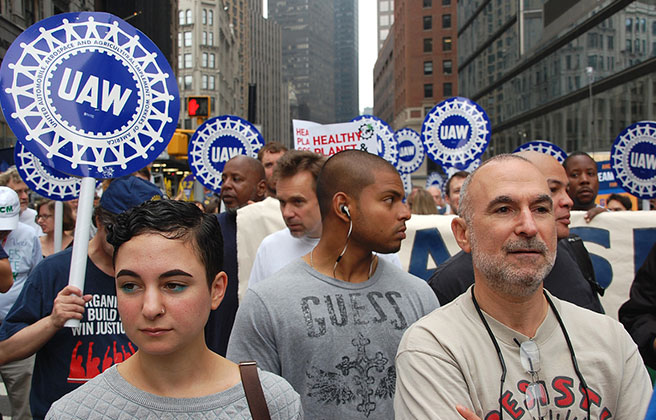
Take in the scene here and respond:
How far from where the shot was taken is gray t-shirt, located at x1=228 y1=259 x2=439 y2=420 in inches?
95.2

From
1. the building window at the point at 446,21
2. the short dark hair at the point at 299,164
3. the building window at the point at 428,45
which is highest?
the building window at the point at 446,21

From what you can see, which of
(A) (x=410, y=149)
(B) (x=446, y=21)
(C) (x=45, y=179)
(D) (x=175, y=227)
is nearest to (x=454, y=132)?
(C) (x=45, y=179)

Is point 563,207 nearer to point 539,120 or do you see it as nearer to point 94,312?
point 94,312

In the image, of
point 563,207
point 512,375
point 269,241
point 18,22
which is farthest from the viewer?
point 18,22

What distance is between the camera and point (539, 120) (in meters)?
41.9

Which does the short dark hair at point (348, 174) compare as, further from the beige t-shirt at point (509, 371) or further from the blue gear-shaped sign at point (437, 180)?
the blue gear-shaped sign at point (437, 180)

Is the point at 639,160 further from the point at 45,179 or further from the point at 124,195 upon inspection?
the point at 124,195

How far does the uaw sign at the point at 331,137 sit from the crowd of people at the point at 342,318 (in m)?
3.06

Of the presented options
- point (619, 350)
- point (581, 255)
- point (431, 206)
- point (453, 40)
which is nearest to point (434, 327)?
point (619, 350)

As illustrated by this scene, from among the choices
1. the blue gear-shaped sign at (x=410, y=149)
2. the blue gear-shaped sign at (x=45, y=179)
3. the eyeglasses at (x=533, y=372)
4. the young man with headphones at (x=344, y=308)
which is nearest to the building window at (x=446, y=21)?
the blue gear-shaped sign at (x=410, y=149)

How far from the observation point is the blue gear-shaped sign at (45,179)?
224 inches

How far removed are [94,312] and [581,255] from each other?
2869 mm

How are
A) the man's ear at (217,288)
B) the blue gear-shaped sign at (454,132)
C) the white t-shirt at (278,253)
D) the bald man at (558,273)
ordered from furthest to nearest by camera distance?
the blue gear-shaped sign at (454,132) → the white t-shirt at (278,253) → the bald man at (558,273) → the man's ear at (217,288)

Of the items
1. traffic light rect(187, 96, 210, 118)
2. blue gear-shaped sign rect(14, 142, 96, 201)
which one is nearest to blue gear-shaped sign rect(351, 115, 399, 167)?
blue gear-shaped sign rect(14, 142, 96, 201)
